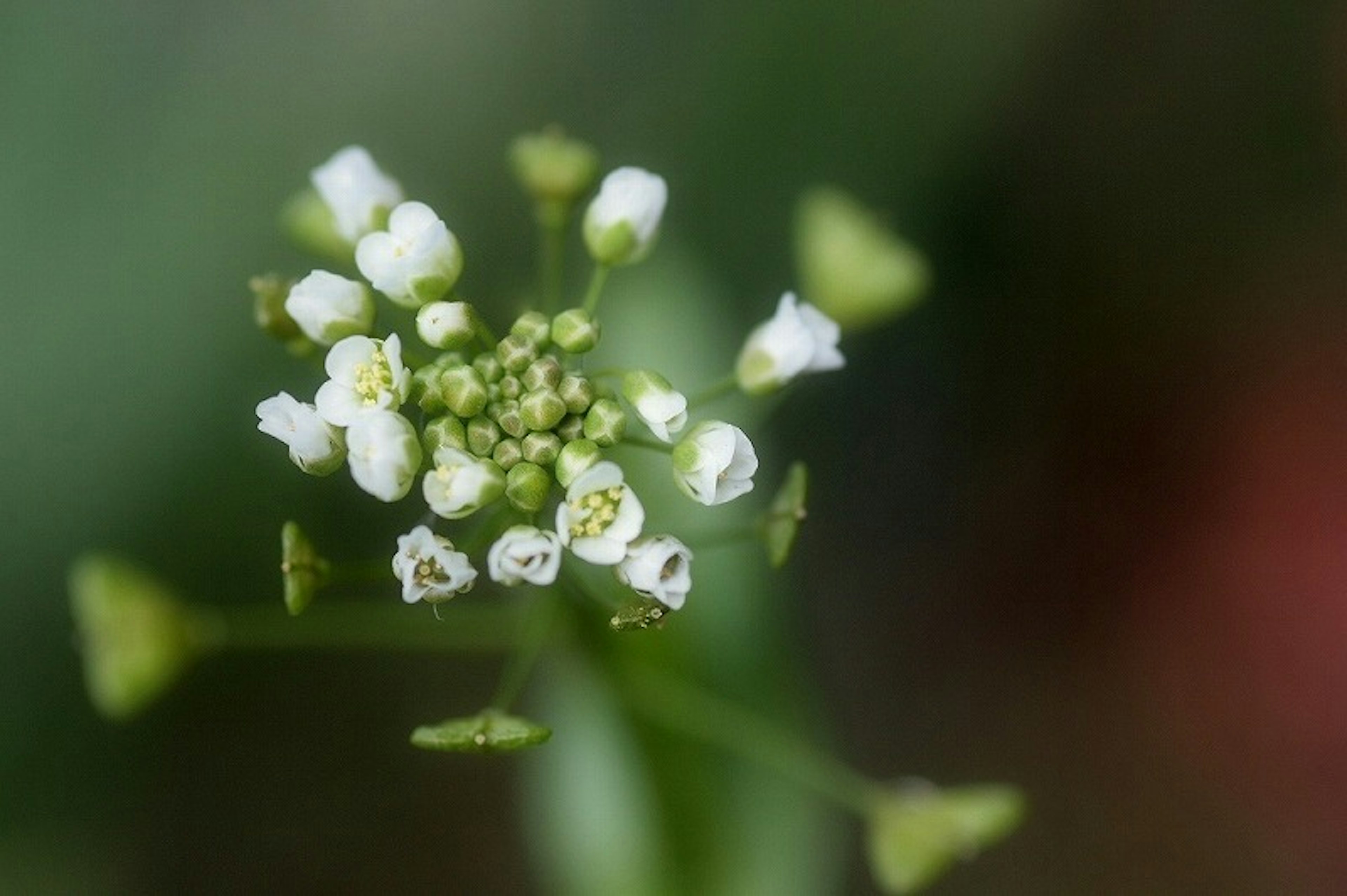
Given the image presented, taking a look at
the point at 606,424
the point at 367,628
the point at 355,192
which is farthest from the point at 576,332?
the point at 367,628

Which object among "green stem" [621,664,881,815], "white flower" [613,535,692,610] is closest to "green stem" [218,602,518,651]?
"green stem" [621,664,881,815]

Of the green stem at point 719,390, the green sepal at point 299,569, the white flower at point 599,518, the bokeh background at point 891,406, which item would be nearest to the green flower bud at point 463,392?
the white flower at point 599,518

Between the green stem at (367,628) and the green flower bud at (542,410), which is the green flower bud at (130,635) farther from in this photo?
the green flower bud at (542,410)

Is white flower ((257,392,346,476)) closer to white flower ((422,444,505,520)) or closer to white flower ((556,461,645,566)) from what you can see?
white flower ((422,444,505,520))

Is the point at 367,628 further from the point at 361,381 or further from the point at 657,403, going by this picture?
the point at 657,403

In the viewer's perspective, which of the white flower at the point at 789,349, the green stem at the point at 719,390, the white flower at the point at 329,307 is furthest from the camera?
the green stem at the point at 719,390

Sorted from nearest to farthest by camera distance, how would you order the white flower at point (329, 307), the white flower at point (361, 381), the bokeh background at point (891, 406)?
the white flower at point (361, 381) → the white flower at point (329, 307) → the bokeh background at point (891, 406)

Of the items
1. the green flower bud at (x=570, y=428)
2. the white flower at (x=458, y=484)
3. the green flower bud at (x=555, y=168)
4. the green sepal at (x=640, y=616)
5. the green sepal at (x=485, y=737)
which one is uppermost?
the green flower bud at (x=555, y=168)
